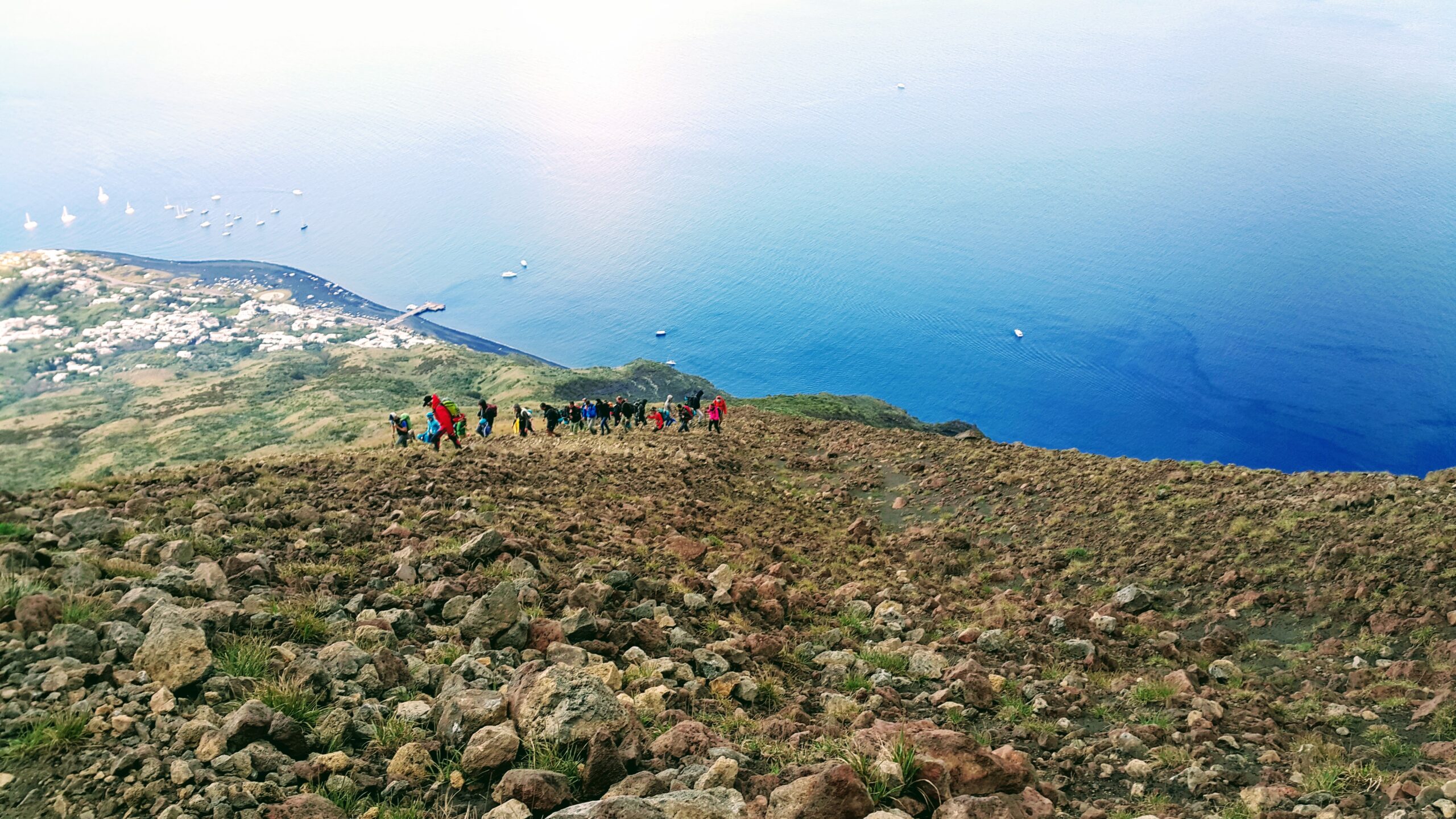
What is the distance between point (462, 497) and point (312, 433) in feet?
149

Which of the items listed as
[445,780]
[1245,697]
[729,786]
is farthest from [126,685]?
[1245,697]

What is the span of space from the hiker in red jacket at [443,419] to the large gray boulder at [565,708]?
17154 millimetres

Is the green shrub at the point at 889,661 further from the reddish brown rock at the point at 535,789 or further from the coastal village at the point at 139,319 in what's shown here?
the coastal village at the point at 139,319

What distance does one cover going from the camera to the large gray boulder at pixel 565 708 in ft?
19.0

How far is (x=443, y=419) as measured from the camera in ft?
74.6

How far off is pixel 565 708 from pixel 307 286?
13370 centimetres

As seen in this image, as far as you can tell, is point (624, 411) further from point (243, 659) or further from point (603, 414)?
point (243, 659)

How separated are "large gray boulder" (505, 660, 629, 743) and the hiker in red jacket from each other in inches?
675

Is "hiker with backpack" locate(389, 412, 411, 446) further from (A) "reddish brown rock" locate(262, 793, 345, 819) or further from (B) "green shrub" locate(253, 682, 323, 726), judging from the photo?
(A) "reddish brown rock" locate(262, 793, 345, 819)

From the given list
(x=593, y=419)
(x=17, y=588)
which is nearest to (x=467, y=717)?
(x=17, y=588)

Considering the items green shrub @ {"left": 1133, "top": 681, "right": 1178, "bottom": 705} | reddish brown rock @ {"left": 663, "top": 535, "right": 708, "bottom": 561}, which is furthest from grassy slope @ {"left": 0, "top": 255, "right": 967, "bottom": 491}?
green shrub @ {"left": 1133, "top": 681, "right": 1178, "bottom": 705}

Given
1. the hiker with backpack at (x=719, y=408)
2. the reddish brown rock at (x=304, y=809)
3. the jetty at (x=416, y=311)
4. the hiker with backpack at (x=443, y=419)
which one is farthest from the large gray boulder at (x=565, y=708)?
the jetty at (x=416, y=311)

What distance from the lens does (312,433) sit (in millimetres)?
53656

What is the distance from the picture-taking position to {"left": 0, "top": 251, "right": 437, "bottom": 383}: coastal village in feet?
344
